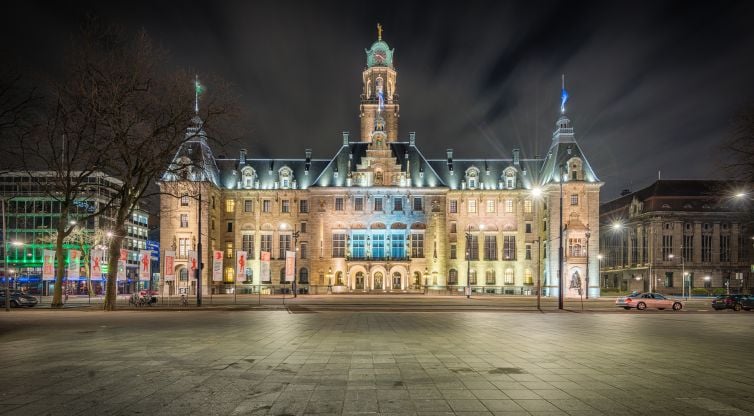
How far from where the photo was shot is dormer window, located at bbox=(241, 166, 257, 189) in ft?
246

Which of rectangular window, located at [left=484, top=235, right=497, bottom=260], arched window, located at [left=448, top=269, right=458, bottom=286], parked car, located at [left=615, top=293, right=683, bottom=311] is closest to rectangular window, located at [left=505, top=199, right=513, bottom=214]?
rectangular window, located at [left=484, top=235, right=497, bottom=260]

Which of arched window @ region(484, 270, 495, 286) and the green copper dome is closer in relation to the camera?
arched window @ region(484, 270, 495, 286)

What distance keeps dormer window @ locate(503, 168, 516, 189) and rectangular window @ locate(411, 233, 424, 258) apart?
15269 millimetres

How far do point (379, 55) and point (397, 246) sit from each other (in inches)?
1297

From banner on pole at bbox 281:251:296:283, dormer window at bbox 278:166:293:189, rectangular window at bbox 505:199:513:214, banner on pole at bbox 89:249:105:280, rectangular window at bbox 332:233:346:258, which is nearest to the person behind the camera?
banner on pole at bbox 89:249:105:280

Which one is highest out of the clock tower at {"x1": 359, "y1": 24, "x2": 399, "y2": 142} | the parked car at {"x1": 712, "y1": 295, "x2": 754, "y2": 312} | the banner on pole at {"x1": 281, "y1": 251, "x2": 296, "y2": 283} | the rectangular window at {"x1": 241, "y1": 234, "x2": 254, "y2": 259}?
the clock tower at {"x1": 359, "y1": 24, "x2": 399, "y2": 142}

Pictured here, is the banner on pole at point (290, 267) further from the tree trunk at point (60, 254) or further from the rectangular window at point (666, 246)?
the rectangular window at point (666, 246)

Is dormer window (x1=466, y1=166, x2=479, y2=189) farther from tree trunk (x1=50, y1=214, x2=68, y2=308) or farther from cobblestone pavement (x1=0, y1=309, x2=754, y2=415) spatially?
cobblestone pavement (x1=0, y1=309, x2=754, y2=415)

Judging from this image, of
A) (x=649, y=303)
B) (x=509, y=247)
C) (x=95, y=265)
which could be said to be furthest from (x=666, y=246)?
(x=95, y=265)

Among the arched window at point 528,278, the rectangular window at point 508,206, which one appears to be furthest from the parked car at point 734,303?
the rectangular window at point 508,206

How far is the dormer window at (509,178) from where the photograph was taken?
74.9 metres

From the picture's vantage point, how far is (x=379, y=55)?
84.1 metres

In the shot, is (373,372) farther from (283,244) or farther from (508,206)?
(508,206)

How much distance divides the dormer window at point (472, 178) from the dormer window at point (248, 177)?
30.7 meters
